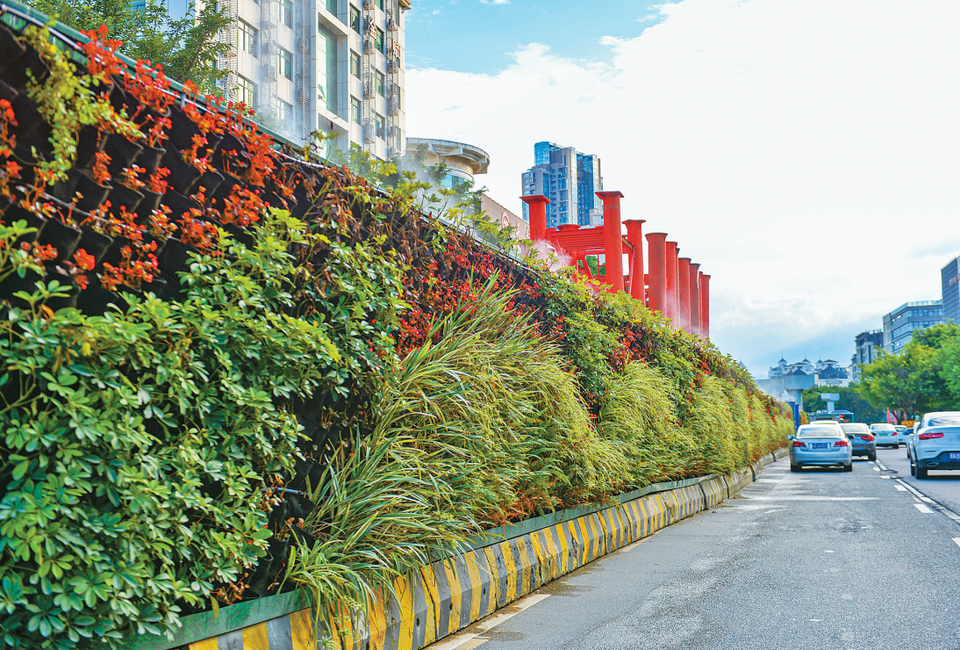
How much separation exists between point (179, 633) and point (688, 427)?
12.3 metres

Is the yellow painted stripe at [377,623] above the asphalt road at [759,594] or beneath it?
above

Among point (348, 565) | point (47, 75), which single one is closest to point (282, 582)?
point (348, 565)

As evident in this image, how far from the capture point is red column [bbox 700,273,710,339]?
2235 inches

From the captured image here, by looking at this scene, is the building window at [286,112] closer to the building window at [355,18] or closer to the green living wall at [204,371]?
the building window at [355,18]

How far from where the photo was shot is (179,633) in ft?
11.9

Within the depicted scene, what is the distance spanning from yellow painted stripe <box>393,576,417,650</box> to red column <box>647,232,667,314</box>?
107 feet

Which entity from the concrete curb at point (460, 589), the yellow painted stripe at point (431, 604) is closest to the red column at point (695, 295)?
the concrete curb at point (460, 589)

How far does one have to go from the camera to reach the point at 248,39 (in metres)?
38.5

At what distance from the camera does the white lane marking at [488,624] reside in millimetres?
5371

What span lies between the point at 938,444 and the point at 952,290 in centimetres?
20093

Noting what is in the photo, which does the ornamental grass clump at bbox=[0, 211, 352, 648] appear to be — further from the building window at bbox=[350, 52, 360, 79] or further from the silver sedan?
the building window at bbox=[350, 52, 360, 79]

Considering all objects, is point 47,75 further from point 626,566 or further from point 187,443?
point 626,566

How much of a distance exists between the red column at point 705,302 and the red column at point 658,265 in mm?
19358

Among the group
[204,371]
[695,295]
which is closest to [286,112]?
[695,295]
